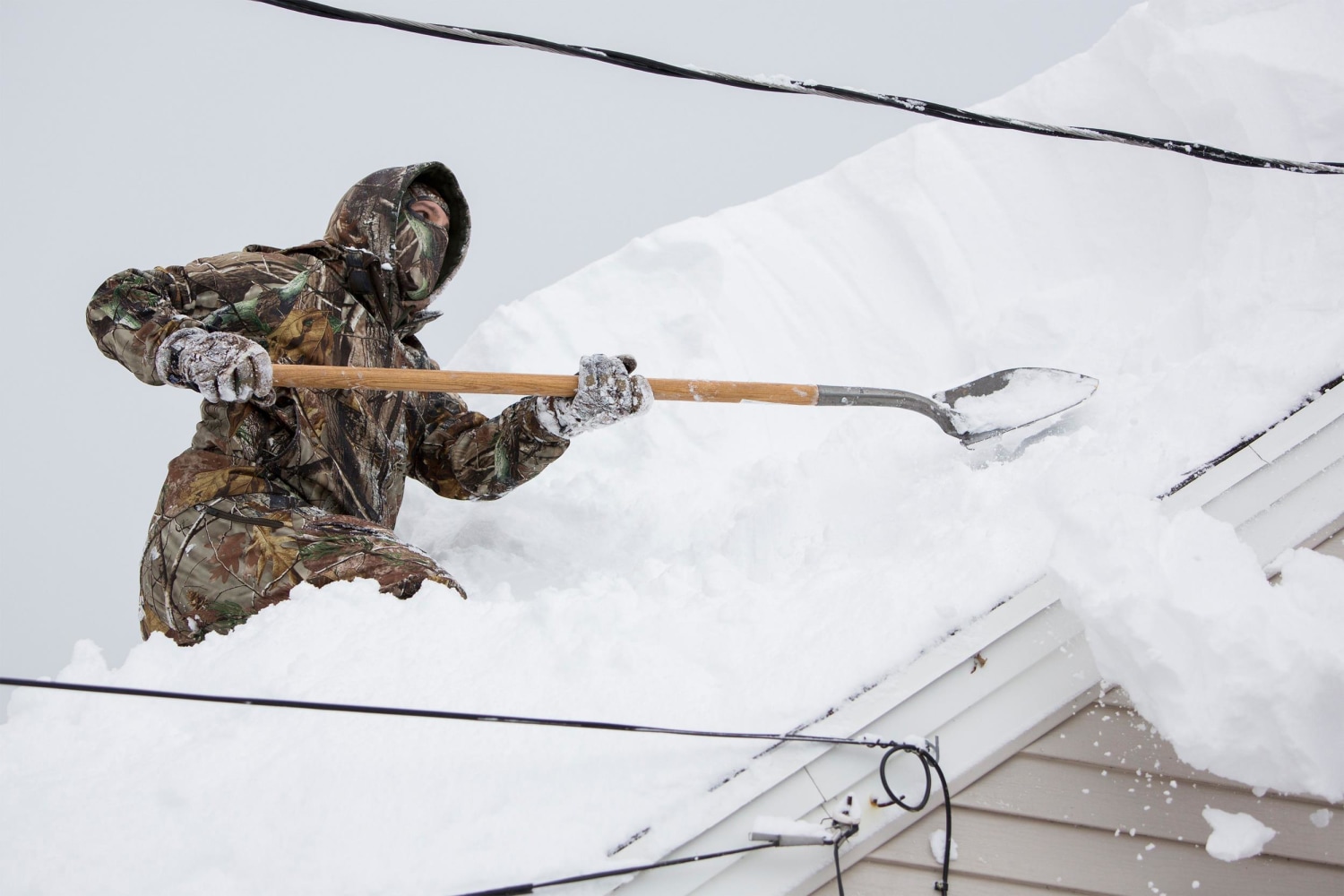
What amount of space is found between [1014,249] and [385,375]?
227 cm

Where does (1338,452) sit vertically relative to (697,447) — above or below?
below

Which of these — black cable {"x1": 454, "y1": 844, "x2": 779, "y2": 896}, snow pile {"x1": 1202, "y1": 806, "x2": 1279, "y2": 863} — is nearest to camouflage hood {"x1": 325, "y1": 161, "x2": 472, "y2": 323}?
black cable {"x1": 454, "y1": 844, "x2": 779, "y2": 896}

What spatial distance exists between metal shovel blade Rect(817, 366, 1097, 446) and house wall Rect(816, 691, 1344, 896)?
1230 millimetres

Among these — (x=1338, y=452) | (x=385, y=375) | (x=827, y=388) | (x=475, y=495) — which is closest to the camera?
(x=1338, y=452)

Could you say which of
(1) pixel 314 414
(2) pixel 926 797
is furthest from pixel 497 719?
(1) pixel 314 414

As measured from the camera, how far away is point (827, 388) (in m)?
2.57

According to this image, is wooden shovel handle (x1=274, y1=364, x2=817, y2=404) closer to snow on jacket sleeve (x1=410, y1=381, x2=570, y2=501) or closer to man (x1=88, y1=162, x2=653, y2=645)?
man (x1=88, y1=162, x2=653, y2=645)

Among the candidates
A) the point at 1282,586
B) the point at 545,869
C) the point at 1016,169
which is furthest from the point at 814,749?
the point at 1016,169

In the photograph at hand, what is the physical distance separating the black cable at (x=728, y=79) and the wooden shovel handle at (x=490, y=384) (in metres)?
0.67

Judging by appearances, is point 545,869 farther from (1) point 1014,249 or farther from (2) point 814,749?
(1) point 1014,249

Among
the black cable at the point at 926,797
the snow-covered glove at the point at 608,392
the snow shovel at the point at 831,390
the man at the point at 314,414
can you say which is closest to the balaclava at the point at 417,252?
the man at the point at 314,414

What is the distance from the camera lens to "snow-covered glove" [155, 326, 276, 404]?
2158 mm

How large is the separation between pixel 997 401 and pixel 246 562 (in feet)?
6.35

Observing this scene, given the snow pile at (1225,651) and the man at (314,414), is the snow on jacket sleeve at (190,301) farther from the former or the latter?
the snow pile at (1225,651)
